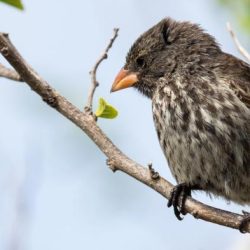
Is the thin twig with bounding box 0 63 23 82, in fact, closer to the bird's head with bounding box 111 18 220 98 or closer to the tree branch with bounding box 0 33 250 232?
the tree branch with bounding box 0 33 250 232

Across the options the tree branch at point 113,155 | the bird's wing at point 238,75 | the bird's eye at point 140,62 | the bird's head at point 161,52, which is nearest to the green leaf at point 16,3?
the tree branch at point 113,155

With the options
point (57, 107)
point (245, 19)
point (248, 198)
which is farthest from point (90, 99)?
point (245, 19)

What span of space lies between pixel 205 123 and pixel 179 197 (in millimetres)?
482

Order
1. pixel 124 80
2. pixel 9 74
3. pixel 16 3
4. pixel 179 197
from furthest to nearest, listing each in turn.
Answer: pixel 124 80 < pixel 179 197 < pixel 9 74 < pixel 16 3

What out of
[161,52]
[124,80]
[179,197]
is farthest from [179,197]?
[161,52]

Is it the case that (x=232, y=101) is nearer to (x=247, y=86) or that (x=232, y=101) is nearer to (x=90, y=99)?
(x=247, y=86)

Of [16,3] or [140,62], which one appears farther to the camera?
[140,62]

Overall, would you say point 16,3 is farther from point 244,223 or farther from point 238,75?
point 238,75

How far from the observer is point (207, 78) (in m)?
4.51

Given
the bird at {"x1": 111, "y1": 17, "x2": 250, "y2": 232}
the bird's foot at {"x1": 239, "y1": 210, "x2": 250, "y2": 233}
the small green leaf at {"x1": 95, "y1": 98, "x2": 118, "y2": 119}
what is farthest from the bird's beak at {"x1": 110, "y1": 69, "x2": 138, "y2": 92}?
the bird's foot at {"x1": 239, "y1": 210, "x2": 250, "y2": 233}

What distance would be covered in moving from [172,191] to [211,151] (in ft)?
1.24

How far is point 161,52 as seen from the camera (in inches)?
203

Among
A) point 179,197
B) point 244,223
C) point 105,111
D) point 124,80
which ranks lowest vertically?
point 179,197

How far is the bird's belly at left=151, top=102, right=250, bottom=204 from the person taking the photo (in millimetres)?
4195
